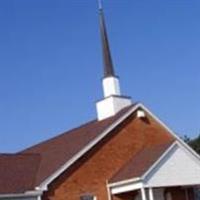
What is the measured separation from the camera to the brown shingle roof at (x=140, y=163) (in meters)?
30.3

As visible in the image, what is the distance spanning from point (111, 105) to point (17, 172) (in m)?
6.67

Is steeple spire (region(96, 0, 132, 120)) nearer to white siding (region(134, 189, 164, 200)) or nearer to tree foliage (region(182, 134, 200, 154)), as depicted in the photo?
white siding (region(134, 189, 164, 200))

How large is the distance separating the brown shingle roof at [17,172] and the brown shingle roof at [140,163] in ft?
12.8

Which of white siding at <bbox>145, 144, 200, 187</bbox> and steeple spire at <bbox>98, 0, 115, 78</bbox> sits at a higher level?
steeple spire at <bbox>98, 0, 115, 78</bbox>

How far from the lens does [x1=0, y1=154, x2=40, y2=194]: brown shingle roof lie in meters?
28.9

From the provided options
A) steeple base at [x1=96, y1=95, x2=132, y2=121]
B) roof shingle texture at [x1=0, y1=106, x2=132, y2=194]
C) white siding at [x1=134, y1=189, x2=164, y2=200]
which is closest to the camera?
roof shingle texture at [x1=0, y1=106, x2=132, y2=194]

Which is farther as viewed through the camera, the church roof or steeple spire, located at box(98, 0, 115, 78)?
steeple spire, located at box(98, 0, 115, 78)

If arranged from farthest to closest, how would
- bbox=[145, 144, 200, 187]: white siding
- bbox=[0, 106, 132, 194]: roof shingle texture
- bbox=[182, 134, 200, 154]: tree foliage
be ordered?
bbox=[182, 134, 200, 154]: tree foliage
bbox=[145, 144, 200, 187]: white siding
bbox=[0, 106, 132, 194]: roof shingle texture

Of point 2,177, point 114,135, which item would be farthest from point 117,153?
point 2,177

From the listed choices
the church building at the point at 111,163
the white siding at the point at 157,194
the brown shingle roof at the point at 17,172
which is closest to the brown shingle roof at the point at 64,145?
the church building at the point at 111,163

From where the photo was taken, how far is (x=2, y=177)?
29812 mm

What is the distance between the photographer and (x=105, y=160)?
3183 cm

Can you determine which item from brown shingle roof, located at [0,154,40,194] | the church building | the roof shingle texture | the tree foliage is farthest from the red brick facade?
the tree foliage

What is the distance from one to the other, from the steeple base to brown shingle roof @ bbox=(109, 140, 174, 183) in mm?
2922
